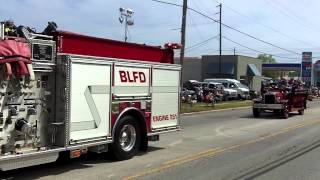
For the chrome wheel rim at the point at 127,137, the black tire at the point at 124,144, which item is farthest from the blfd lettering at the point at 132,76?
the chrome wheel rim at the point at 127,137

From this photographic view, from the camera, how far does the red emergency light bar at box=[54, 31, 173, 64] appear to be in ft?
32.8

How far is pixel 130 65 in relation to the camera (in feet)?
37.7

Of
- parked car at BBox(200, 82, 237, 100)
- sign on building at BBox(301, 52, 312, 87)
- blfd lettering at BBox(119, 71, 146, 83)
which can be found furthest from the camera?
sign on building at BBox(301, 52, 312, 87)

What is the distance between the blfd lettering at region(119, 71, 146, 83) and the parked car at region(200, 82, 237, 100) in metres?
35.7

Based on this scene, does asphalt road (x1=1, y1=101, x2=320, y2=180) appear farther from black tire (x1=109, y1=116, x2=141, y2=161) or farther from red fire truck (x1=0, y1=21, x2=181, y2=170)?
red fire truck (x1=0, y1=21, x2=181, y2=170)

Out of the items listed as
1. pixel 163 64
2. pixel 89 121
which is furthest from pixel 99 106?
pixel 163 64

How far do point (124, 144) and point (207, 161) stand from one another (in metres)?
1.78

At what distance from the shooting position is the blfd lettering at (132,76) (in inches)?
443

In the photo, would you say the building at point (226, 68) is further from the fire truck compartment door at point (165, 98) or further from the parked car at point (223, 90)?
the fire truck compartment door at point (165, 98)

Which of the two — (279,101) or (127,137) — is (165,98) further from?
(279,101)

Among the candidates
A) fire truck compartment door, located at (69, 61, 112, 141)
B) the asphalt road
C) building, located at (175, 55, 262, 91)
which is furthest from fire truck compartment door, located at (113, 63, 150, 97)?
building, located at (175, 55, 262, 91)

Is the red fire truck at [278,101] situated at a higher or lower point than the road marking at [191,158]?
higher

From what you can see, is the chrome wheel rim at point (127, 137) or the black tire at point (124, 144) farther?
the chrome wheel rim at point (127, 137)

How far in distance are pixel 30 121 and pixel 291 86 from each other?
22.4 m
